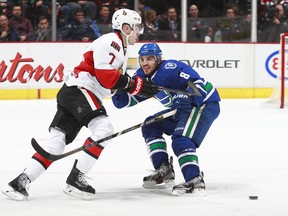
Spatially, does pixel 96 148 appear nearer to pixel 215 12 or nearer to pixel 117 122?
pixel 117 122

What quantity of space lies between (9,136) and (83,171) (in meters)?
2.67

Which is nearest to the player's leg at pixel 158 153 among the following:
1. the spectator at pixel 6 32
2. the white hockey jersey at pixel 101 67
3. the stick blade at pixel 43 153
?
the white hockey jersey at pixel 101 67

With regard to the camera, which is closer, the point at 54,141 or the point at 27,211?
the point at 27,211

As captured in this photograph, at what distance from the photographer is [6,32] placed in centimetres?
1014

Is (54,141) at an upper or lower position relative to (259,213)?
upper

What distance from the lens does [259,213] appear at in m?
3.75

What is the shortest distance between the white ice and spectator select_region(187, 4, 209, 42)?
8.03 feet

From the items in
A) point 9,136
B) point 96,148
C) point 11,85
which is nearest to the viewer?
point 96,148

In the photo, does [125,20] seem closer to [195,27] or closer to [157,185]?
[157,185]

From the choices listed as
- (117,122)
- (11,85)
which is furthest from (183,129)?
(11,85)

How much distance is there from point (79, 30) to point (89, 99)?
20.9 ft

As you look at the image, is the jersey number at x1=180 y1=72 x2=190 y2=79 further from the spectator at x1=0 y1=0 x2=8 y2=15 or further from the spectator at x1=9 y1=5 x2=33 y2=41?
the spectator at x1=0 y1=0 x2=8 y2=15

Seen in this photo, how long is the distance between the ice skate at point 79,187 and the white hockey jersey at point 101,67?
0.44m

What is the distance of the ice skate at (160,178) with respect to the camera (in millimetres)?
4508
